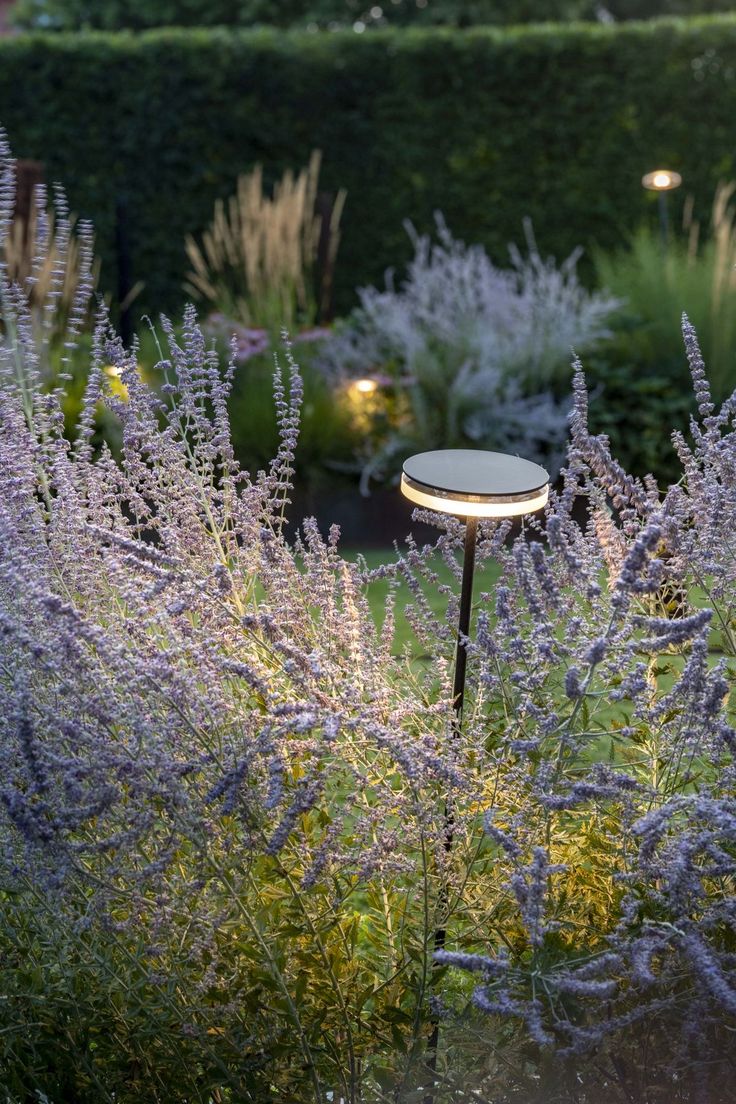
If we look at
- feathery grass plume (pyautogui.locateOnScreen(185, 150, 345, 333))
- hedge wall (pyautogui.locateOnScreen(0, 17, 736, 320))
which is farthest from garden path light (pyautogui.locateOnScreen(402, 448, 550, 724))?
hedge wall (pyautogui.locateOnScreen(0, 17, 736, 320))

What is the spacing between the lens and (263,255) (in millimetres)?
10039

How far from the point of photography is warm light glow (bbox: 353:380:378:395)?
23.5ft

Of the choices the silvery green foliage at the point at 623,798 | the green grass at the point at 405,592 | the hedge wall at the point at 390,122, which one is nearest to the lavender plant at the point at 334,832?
the silvery green foliage at the point at 623,798

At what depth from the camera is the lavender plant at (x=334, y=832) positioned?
1.65 metres

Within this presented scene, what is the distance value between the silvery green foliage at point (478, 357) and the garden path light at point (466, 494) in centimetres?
455

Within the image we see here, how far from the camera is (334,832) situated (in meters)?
1.81

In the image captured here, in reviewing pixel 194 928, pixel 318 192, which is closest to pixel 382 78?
pixel 318 192

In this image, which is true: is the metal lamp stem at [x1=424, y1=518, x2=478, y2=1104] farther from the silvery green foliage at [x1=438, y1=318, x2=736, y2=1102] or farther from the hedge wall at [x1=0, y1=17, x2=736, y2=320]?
the hedge wall at [x1=0, y1=17, x2=736, y2=320]

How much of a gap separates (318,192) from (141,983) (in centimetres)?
1072

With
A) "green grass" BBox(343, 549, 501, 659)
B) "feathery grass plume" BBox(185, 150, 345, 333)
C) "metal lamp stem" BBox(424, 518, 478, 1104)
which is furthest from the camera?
"feathery grass plume" BBox(185, 150, 345, 333)

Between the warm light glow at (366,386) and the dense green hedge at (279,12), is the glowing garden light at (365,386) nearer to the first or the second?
the warm light glow at (366,386)

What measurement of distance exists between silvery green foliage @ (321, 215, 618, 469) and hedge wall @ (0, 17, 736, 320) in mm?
3429

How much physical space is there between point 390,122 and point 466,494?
10115 millimetres

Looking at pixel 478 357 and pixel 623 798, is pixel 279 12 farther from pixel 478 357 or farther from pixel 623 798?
pixel 623 798
